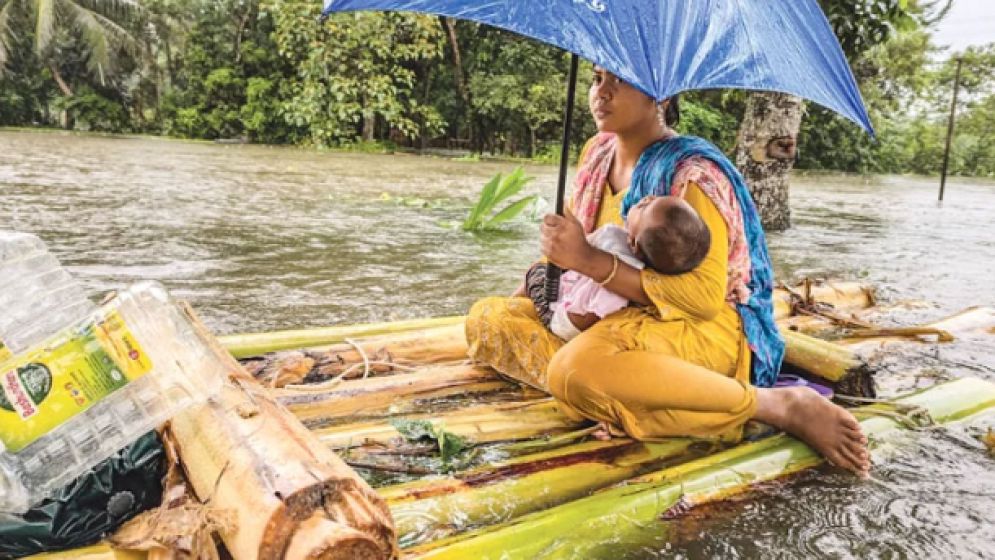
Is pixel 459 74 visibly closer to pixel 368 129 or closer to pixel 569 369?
pixel 368 129

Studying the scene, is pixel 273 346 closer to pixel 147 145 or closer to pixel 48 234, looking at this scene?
pixel 48 234

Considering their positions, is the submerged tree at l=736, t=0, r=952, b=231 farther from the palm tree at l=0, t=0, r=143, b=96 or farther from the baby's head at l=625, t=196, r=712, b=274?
the palm tree at l=0, t=0, r=143, b=96

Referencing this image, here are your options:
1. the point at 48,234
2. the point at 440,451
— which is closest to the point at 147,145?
the point at 48,234

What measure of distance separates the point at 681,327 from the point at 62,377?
5.02 ft

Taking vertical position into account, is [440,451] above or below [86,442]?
below

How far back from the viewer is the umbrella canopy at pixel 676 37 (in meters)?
1.68

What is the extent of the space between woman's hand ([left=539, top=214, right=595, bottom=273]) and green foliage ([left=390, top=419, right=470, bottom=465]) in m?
0.57

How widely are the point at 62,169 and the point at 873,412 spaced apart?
9.92 metres

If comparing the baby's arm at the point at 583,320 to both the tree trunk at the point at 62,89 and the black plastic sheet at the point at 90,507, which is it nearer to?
the black plastic sheet at the point at 90,507

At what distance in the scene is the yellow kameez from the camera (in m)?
1.98

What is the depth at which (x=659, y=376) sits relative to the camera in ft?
6.72

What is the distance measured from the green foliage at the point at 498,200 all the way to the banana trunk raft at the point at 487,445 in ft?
11.2

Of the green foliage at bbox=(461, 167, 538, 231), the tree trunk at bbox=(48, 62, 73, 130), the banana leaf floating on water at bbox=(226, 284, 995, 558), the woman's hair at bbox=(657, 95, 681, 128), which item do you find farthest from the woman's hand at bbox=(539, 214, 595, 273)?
the tree trunk at bbox=(48, 62, 73, 130)

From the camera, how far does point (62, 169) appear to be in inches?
373
